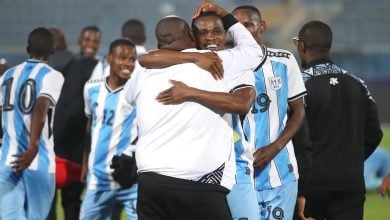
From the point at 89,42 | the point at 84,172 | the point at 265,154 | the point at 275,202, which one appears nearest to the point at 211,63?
the point at 265,154

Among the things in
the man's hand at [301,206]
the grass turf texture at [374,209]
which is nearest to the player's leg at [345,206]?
the man's hand at [301,206]

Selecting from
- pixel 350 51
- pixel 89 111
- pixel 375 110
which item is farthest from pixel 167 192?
pixel 350 51

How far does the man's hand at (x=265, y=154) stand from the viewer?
236 inches

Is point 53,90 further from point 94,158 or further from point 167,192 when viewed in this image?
point 167,192

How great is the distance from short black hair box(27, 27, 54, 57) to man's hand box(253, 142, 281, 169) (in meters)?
2.58

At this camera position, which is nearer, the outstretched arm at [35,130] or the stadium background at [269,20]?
the outstretched arm at [35,130]

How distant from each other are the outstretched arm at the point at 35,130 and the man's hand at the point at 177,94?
2.73 meters

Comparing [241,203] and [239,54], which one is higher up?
[239,54]

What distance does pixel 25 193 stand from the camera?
7.77 metres

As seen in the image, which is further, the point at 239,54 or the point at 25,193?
the point at 25,193

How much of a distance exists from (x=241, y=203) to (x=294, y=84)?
3.29 feet

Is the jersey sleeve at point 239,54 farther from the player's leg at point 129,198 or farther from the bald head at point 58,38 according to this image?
the bald head at point 58,38

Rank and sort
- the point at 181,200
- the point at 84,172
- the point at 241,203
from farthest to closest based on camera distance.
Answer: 1. the point at 84,172
2. the point at 241,203
3. the point at 181,200

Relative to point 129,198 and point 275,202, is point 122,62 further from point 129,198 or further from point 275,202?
point 275,202
